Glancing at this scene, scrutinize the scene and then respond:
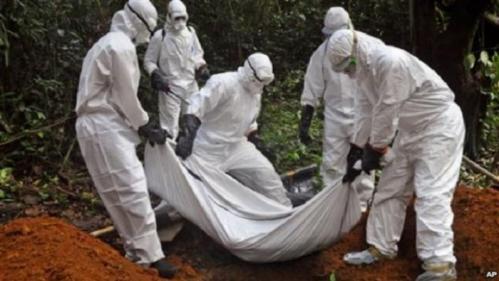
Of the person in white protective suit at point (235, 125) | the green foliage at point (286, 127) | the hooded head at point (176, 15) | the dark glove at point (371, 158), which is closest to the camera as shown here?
the dark glove at point (371, 158)

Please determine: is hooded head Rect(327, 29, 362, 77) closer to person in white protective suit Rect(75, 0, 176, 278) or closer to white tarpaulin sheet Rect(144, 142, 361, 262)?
white tarpaulin sheet Rect(144, 142, 361, 262)

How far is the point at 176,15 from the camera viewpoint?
250 inches

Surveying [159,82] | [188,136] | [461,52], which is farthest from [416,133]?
[461,52]

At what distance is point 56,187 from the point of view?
5941 mm

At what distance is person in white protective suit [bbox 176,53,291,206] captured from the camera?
4.70 meters

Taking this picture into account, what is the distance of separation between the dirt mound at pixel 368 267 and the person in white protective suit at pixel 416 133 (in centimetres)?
31

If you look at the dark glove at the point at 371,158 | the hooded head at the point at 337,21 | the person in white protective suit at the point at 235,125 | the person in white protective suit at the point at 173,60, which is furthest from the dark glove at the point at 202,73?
the dark glove at the point at 371,158

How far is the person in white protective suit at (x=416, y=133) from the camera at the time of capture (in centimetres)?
388

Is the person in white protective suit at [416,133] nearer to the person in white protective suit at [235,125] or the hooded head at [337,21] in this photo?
the person in white protective suit at [235,125]

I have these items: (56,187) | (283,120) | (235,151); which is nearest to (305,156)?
(283,120)

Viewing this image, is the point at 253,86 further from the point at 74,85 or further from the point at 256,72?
the point at 74,85

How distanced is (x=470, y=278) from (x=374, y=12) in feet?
25.2

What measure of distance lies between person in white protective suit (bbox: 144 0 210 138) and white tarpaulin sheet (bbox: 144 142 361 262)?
189 centimetres

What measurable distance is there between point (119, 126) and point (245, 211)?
1037 millimetres
